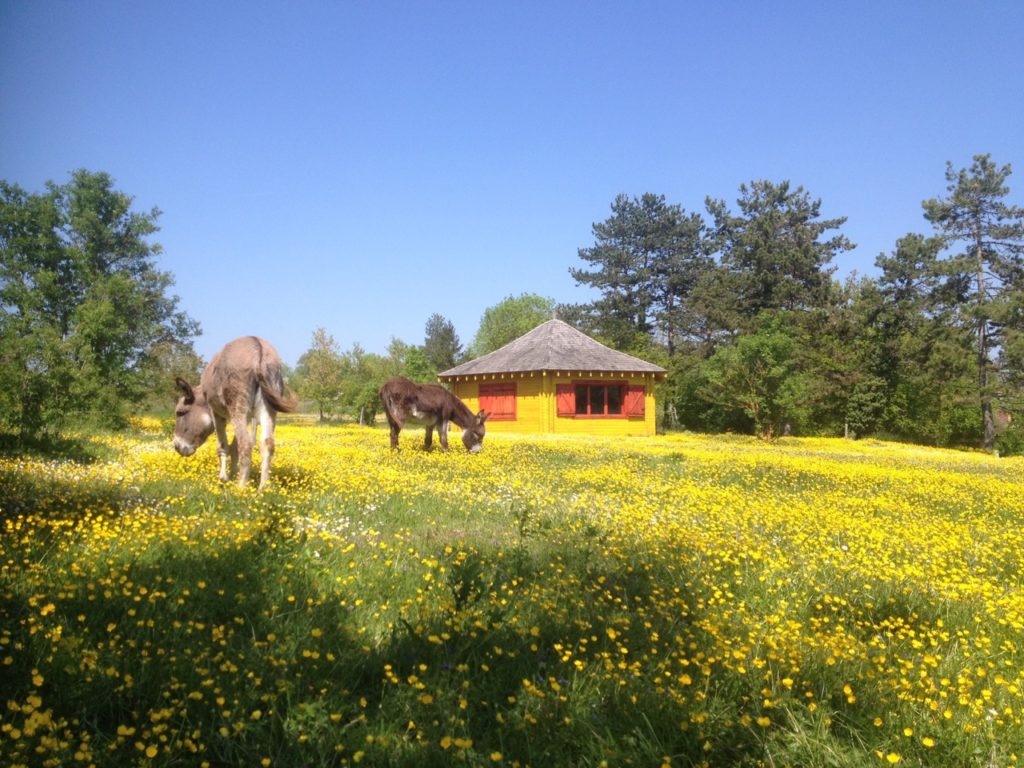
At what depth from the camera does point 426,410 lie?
14789mm

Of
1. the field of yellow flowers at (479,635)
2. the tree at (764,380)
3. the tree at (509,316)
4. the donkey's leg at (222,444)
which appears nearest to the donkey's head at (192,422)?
the donkey's leg at (222,444)

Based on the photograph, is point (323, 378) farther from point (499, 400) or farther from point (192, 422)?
point (192, 422)

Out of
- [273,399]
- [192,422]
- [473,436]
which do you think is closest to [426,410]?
[473,436]

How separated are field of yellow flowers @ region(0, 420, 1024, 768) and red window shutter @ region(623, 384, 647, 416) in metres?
24.8

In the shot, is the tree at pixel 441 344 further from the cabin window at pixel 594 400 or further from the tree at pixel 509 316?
the cabin window at pixel 594 400

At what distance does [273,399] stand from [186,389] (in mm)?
2362

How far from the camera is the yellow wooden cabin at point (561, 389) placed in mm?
31000

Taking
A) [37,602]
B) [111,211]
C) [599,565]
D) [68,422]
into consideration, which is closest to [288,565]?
[37,602]

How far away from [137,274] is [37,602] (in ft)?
132

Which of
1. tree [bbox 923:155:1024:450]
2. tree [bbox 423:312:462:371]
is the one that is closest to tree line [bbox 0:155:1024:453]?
tree [bbox 923:155:1024:450]

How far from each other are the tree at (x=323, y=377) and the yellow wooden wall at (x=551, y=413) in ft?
43.8

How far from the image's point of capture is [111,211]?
35.0 m

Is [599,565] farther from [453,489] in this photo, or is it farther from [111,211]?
[111,211]

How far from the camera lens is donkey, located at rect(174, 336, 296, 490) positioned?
25.2ft
